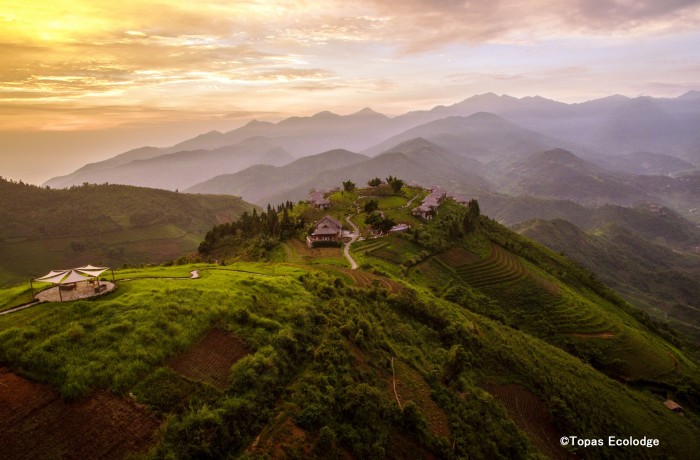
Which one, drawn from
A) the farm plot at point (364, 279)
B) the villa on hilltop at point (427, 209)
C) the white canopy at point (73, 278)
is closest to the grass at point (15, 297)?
the white canopy at point (73, 278)

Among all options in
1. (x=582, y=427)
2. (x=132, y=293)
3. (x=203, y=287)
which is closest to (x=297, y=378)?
(x=203, y=287)

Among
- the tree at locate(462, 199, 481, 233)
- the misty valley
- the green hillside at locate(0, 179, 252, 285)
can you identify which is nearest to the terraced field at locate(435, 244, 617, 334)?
the misty valley

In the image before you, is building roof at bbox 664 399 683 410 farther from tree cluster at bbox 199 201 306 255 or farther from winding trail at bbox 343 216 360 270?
tree cluster at bbox 199 201 306 255

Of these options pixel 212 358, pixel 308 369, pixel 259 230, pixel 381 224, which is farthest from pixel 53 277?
pixel 259 230

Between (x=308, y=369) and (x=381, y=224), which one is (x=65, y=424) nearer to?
(x=308, y=369)

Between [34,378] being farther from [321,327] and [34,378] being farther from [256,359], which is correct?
[321,327]
